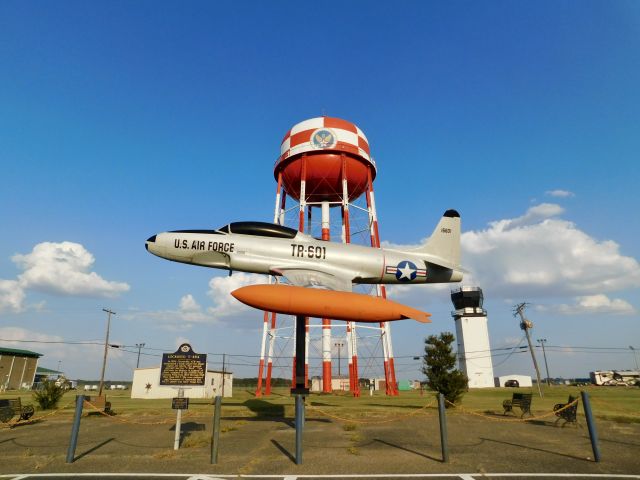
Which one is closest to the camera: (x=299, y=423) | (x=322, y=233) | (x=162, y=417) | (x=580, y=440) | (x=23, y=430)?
(x=299, y=423)

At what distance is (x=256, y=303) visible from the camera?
11.8 meters

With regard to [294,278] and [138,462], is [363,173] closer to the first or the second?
[294,278]

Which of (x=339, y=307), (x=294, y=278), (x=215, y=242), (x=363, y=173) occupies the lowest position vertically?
(x=339, y=307)

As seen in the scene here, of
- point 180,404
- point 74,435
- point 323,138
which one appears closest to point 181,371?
point 180,404

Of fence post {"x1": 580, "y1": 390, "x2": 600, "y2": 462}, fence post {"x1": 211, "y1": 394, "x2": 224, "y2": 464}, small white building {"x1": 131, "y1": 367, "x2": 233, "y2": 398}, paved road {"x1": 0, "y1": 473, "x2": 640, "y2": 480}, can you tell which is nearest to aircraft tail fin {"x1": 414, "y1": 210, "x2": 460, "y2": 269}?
fence post {"x1": 580, "y1": 390, "x2": 600, "y2": 462}

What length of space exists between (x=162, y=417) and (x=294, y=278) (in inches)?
421

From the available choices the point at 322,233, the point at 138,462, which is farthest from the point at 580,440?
the point at 322,233

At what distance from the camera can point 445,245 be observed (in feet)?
51.7

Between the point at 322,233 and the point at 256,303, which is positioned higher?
the point at 322,233

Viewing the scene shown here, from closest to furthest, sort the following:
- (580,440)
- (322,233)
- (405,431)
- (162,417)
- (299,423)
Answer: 1. (299,423)
2. (580,440)
3. (405,431)
4. (162,417)
5. (322,233)

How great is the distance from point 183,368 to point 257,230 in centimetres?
Answer: 586

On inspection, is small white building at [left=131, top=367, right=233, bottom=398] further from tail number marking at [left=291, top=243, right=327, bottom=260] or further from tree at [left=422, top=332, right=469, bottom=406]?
tail number marking at [left=291, top=243, right=327, bottom=260]

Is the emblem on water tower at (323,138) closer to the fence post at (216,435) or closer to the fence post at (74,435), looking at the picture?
the fence post at (216,435)

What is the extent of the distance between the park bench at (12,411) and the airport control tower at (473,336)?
251ft
